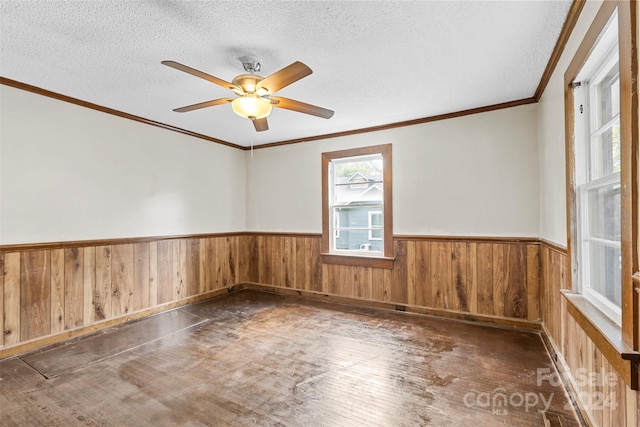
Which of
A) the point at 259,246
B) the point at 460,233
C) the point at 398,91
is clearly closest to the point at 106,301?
the point at 259,246

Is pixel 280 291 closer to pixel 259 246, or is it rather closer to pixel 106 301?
pixel 259 246

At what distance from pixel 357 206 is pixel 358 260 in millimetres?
733

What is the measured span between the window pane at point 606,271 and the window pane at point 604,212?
70 mm

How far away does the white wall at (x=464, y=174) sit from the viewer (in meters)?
3.23

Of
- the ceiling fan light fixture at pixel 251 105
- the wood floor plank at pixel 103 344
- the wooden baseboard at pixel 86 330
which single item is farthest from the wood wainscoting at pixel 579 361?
the wooden baseboard at pixel 86 330

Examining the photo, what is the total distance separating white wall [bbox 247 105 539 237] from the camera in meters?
3.23

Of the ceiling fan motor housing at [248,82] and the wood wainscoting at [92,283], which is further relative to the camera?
the wood wainscoting at [92,283]

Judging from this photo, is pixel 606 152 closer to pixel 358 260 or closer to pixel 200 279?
pixel 358 260

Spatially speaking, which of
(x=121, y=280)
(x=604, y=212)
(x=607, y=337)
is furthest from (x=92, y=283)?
(x=604, y=212)

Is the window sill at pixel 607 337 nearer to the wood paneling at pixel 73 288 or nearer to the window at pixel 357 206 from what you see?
→ the window at pixel 357 206

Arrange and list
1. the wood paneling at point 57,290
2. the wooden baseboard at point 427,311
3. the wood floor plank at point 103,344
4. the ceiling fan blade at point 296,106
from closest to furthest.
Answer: the ceiling fan blade at point 296,106 → the wood floor plank at point 103,344 → the wood paneling at point 57,290 → the wooden baseboard at point 427,311

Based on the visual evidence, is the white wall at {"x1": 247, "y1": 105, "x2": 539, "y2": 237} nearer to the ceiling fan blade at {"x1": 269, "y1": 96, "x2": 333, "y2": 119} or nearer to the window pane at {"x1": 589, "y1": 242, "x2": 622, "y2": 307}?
the window pane at {"x1": 589, "y1": 242, "x2": 622, "y2": 307}

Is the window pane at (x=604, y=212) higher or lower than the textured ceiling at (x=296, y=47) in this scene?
lower

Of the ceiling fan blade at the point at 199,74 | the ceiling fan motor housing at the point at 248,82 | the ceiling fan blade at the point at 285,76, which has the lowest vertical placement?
the ceiling fan blade at the point at 199,74
